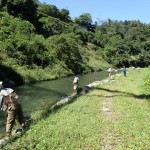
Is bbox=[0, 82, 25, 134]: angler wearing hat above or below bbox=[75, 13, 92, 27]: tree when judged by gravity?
below

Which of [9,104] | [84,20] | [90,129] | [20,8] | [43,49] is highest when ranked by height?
[84,20]

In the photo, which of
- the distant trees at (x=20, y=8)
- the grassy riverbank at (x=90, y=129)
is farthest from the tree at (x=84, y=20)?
the grassy riverbank at (x=90, y=129)

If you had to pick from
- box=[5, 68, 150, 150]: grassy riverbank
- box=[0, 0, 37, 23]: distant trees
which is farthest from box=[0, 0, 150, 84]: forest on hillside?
box=[5, 68, 150, 150]: grassy riverbank

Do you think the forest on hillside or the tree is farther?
the tree

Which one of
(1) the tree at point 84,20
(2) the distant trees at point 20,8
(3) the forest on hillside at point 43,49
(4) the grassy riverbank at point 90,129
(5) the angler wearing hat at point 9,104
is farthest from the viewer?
(1) the tree at point 84,20

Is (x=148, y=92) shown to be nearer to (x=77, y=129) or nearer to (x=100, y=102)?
(x=100, y=102)

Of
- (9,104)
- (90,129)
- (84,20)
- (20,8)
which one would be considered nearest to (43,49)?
(20,8)

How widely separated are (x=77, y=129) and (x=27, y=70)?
127 feet

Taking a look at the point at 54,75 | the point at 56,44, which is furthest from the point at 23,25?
the point at 54,75

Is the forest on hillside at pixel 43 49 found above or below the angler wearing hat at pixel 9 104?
above

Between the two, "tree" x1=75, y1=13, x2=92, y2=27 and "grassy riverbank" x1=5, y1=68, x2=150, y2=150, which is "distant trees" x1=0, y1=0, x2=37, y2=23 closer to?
"tree" x1=75, y1=13, x2=92, y2=27

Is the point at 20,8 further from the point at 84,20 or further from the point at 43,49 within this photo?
the point at 84,20

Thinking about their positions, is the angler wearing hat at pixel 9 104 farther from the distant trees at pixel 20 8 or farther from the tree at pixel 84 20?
the tree at pixel 84 20

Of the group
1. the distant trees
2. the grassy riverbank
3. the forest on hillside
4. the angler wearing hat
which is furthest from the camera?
the distant trees
